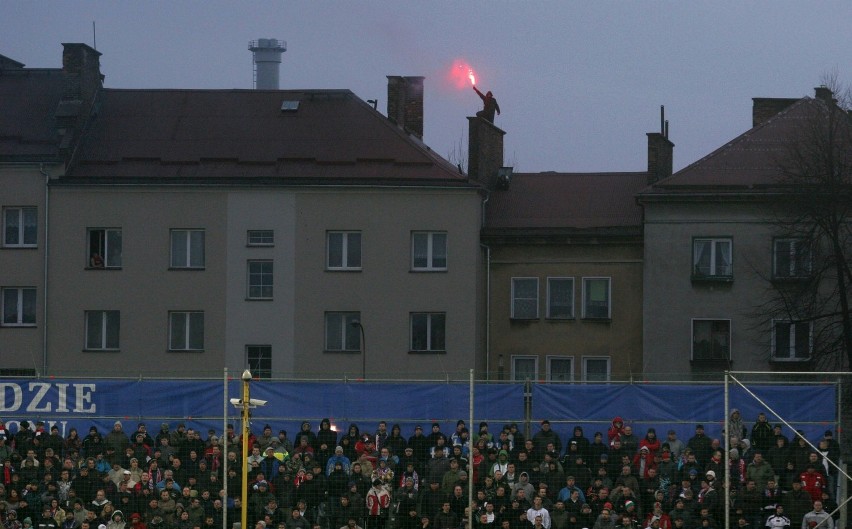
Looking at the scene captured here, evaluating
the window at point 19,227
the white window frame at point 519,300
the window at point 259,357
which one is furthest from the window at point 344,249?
the window at point 19,227

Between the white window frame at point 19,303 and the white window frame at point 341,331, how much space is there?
9544 mm

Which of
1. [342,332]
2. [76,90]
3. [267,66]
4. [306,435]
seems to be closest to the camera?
[306,435]

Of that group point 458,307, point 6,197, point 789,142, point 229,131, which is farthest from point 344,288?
point 789,142

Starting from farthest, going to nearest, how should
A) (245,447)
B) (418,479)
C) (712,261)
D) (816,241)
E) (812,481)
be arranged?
1. (712,261)
2. (816,241)
3. (418,479)
4. (812,481)
5. (245,447)

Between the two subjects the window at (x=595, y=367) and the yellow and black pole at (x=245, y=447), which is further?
the window at (x=595, y=367)

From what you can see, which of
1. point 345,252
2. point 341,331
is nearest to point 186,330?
point 341,331

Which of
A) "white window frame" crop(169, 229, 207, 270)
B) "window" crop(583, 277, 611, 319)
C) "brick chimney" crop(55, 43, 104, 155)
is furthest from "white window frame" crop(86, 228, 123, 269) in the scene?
"window" crop(583, 277, 611, 319)

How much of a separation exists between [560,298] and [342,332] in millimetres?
7293

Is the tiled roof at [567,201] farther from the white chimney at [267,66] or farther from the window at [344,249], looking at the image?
the white chimney at [267,66]

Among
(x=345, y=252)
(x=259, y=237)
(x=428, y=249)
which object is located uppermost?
(x=259, y=237)

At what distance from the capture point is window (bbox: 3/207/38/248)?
5216 cm

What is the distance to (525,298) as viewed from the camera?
52.5 m

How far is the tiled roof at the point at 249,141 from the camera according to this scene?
5206 centimetres

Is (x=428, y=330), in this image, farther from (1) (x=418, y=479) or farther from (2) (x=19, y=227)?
(1) (x=418, y=479)
